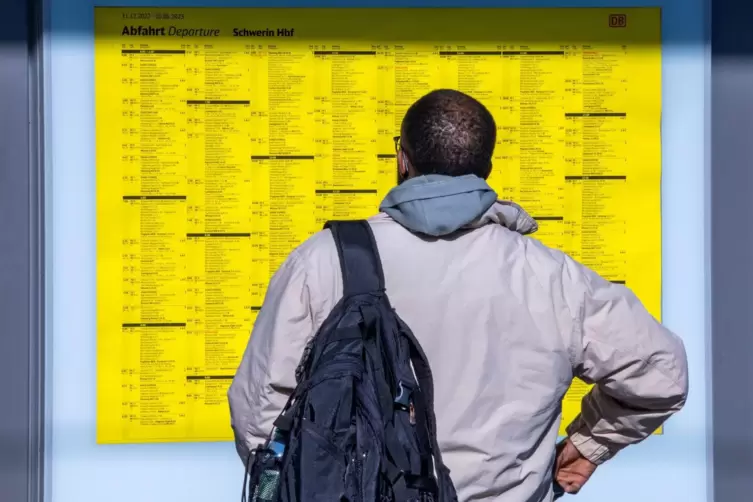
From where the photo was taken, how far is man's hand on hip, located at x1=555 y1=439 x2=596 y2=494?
2418 millimetres

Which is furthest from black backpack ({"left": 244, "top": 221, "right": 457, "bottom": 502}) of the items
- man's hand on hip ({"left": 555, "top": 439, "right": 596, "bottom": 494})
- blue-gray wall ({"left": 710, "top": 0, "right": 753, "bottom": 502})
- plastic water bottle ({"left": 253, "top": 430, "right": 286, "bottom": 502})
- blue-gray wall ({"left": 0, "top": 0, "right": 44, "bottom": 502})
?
blue-gray wall ({"left": 710, "top": 0, "right": 753, "bottom": 502})

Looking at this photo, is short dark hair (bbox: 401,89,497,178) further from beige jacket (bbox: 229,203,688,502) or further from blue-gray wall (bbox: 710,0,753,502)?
blue-gray wall (bbox: 710,0,753,502)

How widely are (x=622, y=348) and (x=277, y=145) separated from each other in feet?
5.46

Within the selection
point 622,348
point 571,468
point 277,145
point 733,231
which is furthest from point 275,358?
point 733,231

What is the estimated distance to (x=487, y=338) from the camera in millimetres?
2068

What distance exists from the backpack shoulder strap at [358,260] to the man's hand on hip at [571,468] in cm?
74

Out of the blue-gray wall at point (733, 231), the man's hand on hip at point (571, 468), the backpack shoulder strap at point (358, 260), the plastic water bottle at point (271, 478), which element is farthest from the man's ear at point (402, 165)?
the blue-gray wall at point (733, 231)

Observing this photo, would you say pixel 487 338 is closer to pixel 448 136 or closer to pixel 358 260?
pixel 358 260

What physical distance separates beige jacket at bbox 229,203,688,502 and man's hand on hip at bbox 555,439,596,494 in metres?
0.25

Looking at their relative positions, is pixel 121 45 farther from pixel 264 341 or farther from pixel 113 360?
pixel 264 341

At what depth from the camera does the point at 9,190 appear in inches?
131

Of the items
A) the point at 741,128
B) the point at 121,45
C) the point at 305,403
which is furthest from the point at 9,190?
the point at 741,128

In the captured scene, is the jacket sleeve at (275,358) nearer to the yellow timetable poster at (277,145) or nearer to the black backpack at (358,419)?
the black backpack at (358,419)

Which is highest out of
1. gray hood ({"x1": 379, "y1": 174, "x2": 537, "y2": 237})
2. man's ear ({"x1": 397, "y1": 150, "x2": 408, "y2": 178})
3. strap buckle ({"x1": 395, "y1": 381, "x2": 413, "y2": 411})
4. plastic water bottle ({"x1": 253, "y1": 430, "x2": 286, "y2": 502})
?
man's ear ({"x1": 397, "y1": 150, "x2": 408, "y2": 178})
